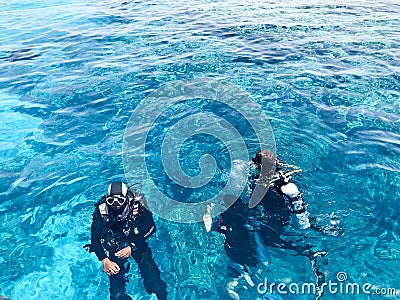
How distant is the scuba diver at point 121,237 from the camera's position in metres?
4.96

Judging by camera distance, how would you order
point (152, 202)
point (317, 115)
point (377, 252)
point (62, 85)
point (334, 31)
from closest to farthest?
point (377, 252), point (152, 202), point (317, 115), point (62, 85), point (334, 31)

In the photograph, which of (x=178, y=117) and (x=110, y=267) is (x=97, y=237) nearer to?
(x=110, y=267)

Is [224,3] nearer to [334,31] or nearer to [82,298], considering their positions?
[334,31]

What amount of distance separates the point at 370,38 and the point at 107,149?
12.2m

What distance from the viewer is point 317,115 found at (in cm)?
955

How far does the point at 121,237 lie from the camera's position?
516 cm

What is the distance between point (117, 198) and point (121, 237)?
0.68 metres

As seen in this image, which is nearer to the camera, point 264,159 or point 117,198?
point 117,198

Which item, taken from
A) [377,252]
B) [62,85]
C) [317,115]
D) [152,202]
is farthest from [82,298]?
[62,85]

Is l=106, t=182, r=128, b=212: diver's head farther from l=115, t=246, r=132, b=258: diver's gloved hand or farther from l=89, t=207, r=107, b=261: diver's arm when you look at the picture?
l=115, t=246, r=132, b=258: diver's gloved hand

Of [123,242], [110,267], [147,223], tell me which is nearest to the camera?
[110,267]

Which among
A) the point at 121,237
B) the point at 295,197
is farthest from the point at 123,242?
the point at 295,197

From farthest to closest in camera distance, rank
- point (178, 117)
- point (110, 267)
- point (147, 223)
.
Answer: point (178, 117), point (147, 223), point (110, 267)

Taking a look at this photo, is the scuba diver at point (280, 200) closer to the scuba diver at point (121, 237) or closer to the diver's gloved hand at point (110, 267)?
the scuba diver at point (121, 237)
